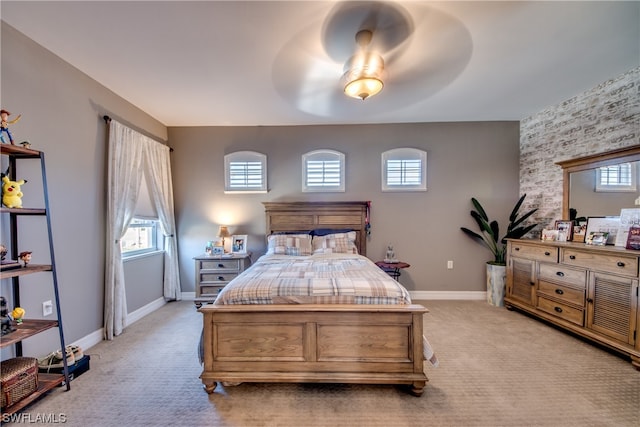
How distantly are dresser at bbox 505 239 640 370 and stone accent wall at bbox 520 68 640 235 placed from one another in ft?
2.77

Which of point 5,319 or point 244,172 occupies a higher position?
point 244,172

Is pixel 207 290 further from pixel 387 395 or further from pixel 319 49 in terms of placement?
pixel 319 49

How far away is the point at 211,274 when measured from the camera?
3352mm

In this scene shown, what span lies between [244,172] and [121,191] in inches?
62.8

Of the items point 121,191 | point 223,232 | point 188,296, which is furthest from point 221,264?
point 121,191

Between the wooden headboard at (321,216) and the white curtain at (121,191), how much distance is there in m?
1.62

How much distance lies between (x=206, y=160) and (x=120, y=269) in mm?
1941

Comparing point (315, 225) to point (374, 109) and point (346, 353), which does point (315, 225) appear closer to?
point (374, 109)

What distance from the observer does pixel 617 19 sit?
6.12 ft

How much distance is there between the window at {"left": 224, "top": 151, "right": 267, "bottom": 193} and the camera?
12.9ft

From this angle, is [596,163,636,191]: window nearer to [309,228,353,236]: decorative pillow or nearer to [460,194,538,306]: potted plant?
[460,194,538,306]: potted plant

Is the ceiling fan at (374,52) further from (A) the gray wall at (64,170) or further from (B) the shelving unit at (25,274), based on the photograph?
(B) the shelving unit at (25,274)

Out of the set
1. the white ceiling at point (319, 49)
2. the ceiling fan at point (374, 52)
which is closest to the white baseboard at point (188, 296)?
the white ceiling at point (319, 49)

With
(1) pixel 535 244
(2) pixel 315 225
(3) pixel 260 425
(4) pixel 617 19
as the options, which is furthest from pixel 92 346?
(4) pixel 617 19
